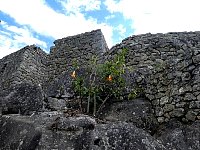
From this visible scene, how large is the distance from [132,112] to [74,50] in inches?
307

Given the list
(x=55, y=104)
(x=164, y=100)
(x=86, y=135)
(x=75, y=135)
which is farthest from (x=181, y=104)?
(x=55, y=104)

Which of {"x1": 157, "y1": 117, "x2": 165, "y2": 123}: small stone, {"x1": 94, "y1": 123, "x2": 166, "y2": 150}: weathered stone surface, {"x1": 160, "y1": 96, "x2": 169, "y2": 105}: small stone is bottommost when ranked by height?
{"x1": 94, "y1": 123, "x2": 166, "y2": 150}: weathered stone surface

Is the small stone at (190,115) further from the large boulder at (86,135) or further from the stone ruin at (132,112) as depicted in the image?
the large boulder at (86,135)

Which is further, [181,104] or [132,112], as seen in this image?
[132,112]

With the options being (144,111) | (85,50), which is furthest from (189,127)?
(85,50)

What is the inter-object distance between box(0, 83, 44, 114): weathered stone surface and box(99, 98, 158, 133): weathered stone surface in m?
1.37

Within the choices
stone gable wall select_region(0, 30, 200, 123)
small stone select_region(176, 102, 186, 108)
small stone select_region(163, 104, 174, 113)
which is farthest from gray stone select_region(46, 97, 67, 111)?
small stone select_region(176, 102, 186, 108)

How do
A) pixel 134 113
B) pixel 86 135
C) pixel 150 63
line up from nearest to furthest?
pixel 86 135
pixel 134 113
pixel 150 63

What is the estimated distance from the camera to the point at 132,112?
19.7ft

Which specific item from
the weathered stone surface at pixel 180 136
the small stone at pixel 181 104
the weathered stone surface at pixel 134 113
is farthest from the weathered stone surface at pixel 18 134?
the small stone at pixel 181 104

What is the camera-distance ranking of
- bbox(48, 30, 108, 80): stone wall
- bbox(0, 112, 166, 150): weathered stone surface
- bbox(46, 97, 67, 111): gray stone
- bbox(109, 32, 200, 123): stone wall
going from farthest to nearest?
bbox(48, 30, 108, 80): stone wall, bbox(46, 97, 67, 111): gray stone, bbox(109, 32, 200, 123): stone wall, bbox(0, 112, 166, 150): weathered stone surface

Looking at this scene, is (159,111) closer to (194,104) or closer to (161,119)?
(161,119)

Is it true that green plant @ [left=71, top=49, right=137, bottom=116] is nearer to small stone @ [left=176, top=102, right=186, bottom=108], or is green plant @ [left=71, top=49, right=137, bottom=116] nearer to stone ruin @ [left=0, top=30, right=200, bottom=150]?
stone ruin @ [left=0, top=30, right=200, bottom=150]

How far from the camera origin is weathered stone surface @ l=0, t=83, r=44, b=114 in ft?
19.9
